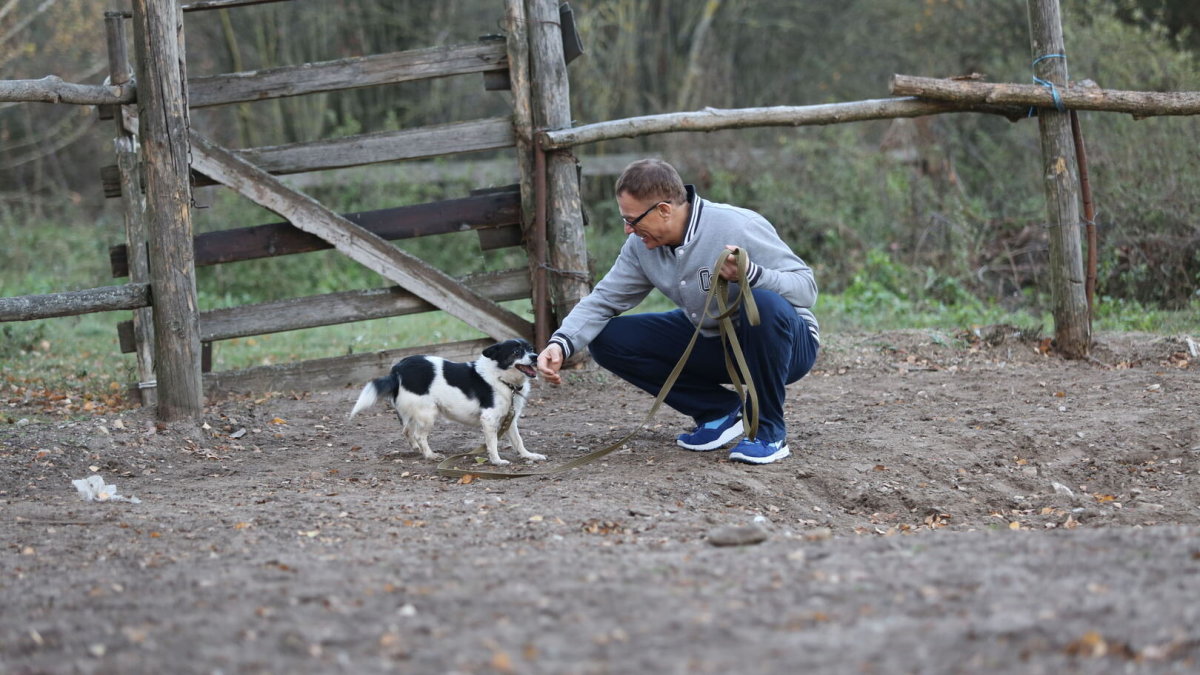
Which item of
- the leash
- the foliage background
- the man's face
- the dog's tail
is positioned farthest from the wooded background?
the dog's tail

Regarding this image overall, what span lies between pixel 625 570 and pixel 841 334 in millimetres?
5678

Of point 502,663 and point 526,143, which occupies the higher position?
point 526,143

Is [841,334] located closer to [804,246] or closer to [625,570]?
[804,246]

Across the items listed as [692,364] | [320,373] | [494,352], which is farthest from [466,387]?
[320,373]

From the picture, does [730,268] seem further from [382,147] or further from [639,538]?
[382,147]

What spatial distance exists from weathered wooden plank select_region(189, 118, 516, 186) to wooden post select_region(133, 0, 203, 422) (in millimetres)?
975

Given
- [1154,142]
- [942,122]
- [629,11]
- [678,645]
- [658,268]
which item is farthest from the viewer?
[629,11]

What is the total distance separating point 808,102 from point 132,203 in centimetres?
1414

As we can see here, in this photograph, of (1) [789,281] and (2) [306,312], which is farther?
(2) [306,312]

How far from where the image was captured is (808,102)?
19.4 m

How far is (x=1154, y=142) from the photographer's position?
10547 millimetres

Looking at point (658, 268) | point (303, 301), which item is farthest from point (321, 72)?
point (658, 268)

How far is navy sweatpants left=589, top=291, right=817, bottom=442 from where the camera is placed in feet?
18.5

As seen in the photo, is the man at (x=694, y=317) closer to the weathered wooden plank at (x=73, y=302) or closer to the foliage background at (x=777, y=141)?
the weathered wooden plank at (x=73, y=302)
